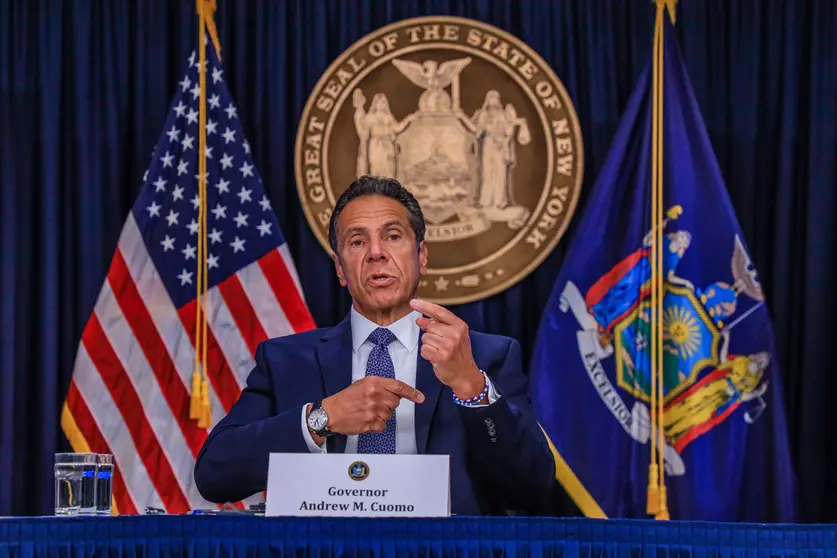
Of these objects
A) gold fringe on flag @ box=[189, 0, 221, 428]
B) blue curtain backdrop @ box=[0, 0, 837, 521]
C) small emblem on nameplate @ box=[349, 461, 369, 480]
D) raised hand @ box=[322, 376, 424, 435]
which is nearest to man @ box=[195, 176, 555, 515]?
raised hand @ box=[322, 376, 424, 435]

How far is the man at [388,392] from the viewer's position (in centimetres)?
216

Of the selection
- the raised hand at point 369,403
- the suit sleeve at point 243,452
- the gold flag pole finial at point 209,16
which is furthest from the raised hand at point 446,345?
the gold flag pole finial at point 209,16

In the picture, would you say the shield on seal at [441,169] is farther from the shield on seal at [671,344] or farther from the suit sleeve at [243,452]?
the suit sleeve at [243,452]

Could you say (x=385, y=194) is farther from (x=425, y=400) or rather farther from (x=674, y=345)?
(x=674, y=345)

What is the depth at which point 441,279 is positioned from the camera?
4172 mm

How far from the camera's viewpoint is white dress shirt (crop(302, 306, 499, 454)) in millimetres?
2379

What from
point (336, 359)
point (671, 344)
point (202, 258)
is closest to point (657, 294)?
point (671, 344)

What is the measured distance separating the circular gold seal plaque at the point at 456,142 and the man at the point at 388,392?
158 centimetres

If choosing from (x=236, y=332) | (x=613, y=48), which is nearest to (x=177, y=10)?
(x=236, y=332)

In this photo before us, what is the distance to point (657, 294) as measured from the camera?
13.0 feet

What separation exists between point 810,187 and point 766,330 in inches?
24.2

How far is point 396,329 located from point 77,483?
769mm

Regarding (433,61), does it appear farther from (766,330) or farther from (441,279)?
(766,330)

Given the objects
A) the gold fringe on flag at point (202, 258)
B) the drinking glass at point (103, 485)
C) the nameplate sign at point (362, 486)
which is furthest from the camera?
the gold fringe on flag at point (202, 258)
